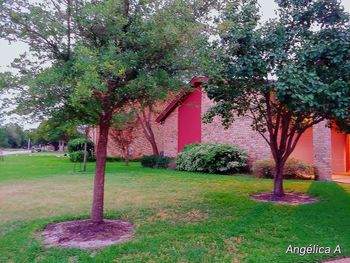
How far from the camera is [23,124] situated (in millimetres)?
6078

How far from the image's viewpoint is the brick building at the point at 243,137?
13.9 meters

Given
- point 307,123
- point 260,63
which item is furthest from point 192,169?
point 260,63

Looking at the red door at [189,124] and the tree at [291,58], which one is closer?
the tree at [291,58]

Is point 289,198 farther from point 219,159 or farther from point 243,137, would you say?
point 243,137

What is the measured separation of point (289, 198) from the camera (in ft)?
30.6

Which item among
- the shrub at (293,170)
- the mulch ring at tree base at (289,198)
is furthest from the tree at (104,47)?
the shrub at (293,170)

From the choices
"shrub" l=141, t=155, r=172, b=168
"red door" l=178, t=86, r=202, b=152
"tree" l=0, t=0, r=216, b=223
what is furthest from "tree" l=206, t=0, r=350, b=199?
"shrub" l=141, t=155, r=172, b=168

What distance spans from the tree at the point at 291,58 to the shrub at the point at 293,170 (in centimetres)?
538

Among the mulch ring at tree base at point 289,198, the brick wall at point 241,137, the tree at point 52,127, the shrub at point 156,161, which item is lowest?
the mulch ring at tree base at point 289,198

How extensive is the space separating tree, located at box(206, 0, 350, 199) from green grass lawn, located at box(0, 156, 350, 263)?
7.68 ft

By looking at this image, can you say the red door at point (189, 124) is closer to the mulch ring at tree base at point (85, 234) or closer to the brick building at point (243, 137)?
the brick building at point (243, 137)

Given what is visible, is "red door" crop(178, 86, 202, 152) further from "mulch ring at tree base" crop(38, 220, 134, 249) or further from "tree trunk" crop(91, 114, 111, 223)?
"mulch ring at tree base" crop(38, 220, 134, 249)

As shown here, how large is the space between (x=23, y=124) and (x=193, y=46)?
331cm

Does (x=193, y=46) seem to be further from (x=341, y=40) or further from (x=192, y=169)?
(x=192, y=169)
